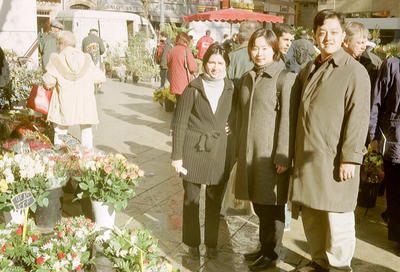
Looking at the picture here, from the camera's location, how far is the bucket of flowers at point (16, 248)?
325cm

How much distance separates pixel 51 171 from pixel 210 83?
1.78 meters

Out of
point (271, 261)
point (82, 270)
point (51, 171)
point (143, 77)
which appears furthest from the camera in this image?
point (143, 77)

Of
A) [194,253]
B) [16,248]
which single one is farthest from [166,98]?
[16,248]

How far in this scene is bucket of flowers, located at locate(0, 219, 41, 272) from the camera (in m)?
3.25

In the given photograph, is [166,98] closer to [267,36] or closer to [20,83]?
[20,83]

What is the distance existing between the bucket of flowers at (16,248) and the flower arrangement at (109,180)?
2.90ft

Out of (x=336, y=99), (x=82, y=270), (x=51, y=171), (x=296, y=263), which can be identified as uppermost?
(x=336, y=99)

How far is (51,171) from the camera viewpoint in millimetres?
4457

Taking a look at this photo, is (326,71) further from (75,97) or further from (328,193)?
(75,97)

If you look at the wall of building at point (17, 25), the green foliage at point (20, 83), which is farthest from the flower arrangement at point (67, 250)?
the wall of building at point (17, 25)

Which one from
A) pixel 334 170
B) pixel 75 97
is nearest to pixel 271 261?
pixel 334 170

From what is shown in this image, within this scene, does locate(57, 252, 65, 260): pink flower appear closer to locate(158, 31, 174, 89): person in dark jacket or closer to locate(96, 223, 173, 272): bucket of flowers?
locate(96, 223, 173, 272): bucket of flowers

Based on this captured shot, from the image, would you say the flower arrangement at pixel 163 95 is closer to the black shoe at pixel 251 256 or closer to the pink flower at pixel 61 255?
the black shoe at pixel 251 256

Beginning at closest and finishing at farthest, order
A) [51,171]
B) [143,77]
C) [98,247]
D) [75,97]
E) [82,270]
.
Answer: [82,270]
[98,247]
[51,171]
[75,97]
[143,77]
